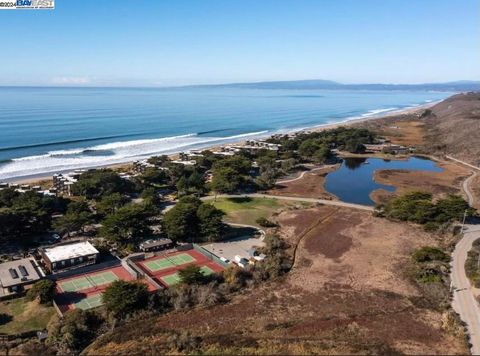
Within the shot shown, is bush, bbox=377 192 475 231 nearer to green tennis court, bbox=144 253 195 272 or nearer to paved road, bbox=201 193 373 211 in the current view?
paved road, bbox=201 193 373 211

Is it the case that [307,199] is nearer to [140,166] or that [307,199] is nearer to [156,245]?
[156,245]

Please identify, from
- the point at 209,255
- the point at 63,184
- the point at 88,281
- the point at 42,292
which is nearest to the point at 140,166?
the point at 63,184

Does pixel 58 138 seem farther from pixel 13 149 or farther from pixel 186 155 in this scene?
pixel 186 155

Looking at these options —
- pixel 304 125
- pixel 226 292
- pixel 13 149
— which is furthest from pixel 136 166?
pixel 304 125

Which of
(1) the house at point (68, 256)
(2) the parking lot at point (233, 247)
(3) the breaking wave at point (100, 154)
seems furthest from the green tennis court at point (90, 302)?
(3) the breaking wave at point (100, 154)

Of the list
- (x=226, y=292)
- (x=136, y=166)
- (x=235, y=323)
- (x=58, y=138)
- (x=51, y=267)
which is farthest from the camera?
(x=58, y=138)

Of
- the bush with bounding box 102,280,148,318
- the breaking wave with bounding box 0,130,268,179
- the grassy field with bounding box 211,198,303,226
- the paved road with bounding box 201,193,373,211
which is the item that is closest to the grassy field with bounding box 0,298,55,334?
the bush with bounding box 102,280,148,318
